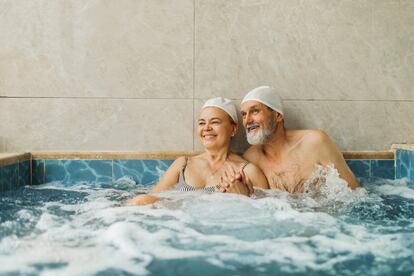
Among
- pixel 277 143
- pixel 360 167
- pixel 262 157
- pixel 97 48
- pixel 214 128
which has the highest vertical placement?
pixel 97 48

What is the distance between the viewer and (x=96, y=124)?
3688 millimetres

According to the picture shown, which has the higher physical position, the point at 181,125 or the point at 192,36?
the point at 192,36

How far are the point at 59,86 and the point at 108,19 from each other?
713mm

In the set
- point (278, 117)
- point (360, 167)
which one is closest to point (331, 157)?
point (278, 117)

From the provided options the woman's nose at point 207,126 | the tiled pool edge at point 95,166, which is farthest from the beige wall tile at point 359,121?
the woman's nose at point 207,126

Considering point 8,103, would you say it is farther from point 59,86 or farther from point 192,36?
point 192,36

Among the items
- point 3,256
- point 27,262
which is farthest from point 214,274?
point 3,256

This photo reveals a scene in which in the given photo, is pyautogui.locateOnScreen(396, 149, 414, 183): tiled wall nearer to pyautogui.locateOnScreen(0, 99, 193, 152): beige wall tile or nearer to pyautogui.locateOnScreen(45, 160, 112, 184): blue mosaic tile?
pyautogui.locateOnScreen(0, 99, 193, 152): beige wall tile

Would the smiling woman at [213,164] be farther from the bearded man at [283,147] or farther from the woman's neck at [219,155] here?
the bearded man at [283,147]

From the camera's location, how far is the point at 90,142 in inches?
145

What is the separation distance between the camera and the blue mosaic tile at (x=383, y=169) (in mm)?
3715

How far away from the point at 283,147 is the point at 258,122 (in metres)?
0.30

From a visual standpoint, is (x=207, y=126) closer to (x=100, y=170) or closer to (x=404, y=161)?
(x=100, y=170)

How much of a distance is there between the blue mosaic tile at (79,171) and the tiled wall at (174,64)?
0.18 metres
